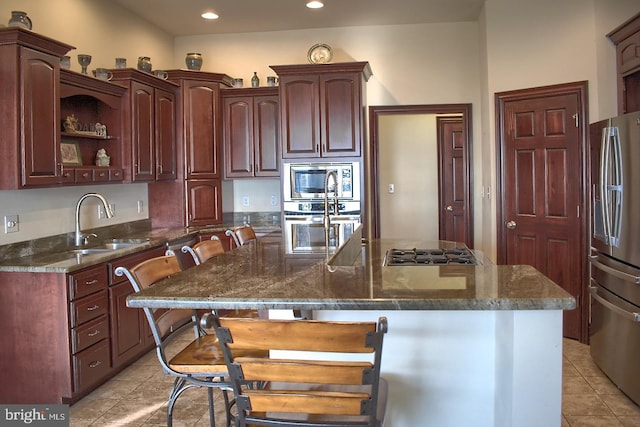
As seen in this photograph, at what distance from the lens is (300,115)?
5277 mm

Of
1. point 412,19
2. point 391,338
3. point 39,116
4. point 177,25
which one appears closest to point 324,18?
point 412,19

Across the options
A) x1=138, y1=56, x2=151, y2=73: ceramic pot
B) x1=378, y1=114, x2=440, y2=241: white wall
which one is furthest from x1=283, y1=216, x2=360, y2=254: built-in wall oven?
x1=378, y1=114, x2=440, y2=241: white wall

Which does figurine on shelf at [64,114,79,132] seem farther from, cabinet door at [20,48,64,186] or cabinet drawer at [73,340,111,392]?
cabinet drawer at [73,340,111,392]

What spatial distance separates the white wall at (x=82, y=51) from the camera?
3674 mm

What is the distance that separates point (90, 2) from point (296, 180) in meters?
2.24

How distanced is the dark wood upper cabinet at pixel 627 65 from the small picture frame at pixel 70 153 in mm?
3866

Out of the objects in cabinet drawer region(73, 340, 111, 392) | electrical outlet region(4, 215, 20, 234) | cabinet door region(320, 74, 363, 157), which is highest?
cabinet door region(320, 74, 363, 157)

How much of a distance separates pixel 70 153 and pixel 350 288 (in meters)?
2.90

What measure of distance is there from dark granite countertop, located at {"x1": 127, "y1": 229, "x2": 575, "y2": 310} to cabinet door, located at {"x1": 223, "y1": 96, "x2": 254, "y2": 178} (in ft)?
10.3

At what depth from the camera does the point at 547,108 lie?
179 inches

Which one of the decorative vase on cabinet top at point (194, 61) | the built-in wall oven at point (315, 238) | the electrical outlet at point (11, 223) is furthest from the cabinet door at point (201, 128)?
the electrical outlet at point (11, 223)

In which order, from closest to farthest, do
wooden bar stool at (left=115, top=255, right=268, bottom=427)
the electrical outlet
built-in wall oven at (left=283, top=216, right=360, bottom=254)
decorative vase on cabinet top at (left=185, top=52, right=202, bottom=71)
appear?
wooden bar stool at (left=115, top=255, right=268, bottom=427)
built-in wall oven at (left=283, top=216, right=360, bottom=254)
the electrical outlet
decorative vase on cabinet top at (left=185, top=52, right=202, bottom=71)

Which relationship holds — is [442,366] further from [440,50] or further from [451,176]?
[451,176]

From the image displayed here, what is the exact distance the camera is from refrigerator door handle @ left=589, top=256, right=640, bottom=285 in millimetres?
3160
